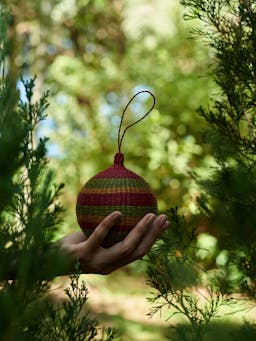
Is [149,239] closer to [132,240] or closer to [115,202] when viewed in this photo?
[132,240]

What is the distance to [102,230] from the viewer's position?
1594 mm

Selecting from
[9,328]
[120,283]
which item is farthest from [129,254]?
[120,283]

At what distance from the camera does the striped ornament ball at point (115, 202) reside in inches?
67.5

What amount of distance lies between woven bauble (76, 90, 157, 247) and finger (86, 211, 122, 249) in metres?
0.05

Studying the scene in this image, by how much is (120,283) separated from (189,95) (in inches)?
122

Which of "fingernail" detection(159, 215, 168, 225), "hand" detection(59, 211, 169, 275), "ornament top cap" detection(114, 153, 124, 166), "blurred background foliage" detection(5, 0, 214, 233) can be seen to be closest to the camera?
"hand" detection(59, 211, 169, 275)

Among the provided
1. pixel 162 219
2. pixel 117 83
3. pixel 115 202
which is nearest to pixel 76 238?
pixel 115 202

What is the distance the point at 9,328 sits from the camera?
0.91 metres

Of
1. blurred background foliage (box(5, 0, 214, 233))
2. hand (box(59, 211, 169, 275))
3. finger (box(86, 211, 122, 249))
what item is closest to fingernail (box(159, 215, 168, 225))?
hand (box(59, 211, 169, 275))

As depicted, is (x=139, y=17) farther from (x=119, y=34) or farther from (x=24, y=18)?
(x=119, y=34)

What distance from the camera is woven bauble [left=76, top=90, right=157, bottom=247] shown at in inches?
67.4

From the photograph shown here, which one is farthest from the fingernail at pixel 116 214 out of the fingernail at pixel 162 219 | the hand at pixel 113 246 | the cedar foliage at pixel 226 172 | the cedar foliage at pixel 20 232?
the cedar foliage at pixel 20 232

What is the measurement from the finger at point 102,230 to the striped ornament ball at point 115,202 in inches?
1.9

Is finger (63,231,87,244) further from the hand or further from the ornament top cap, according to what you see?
the ornament top cap
